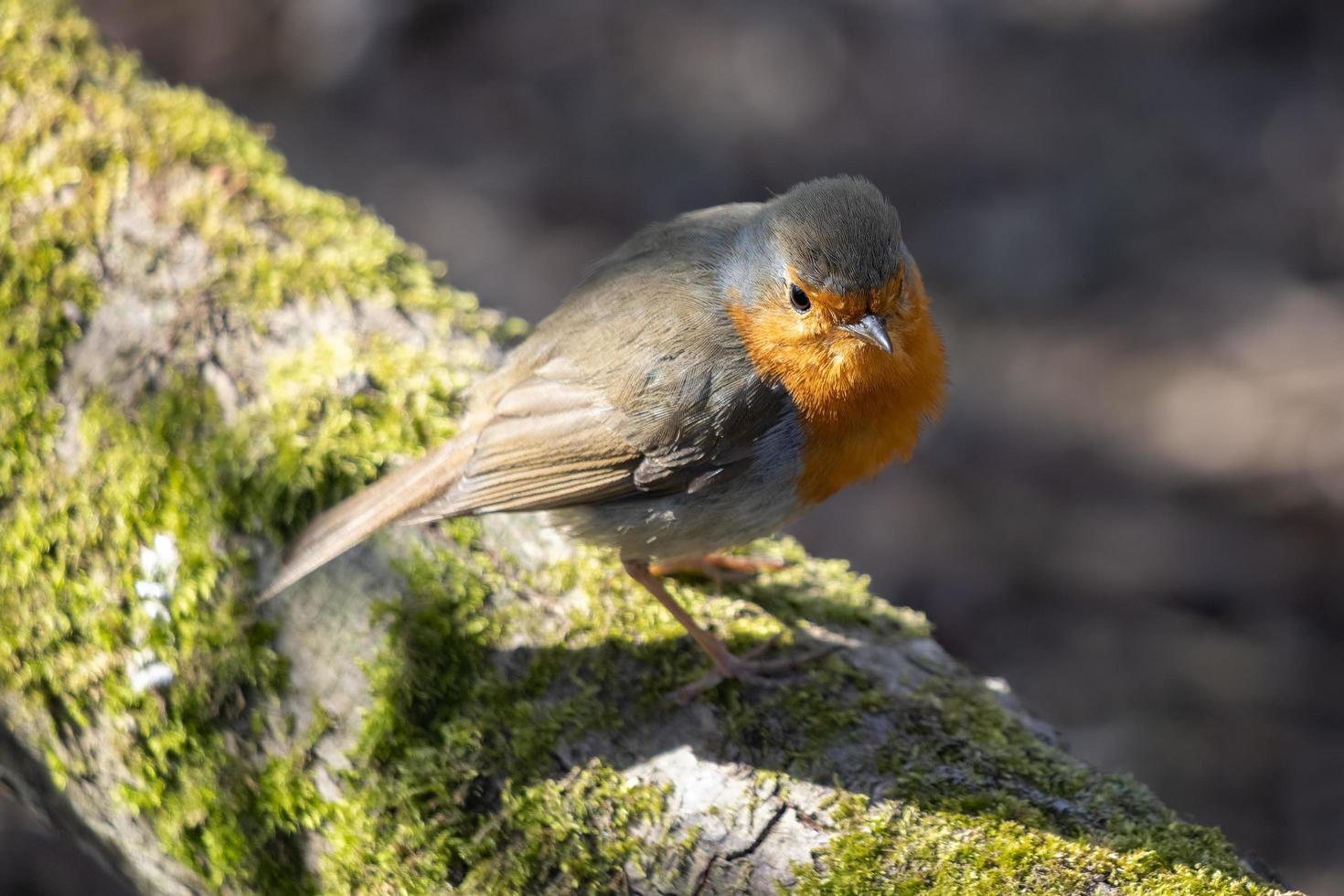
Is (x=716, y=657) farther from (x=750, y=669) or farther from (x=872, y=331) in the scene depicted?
(x=872, y=331)

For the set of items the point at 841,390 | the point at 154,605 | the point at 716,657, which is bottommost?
the point at 154,605

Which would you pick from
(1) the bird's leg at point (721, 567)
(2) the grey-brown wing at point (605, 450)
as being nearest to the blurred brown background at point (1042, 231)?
(1) the bird's leg at point (721, 567)

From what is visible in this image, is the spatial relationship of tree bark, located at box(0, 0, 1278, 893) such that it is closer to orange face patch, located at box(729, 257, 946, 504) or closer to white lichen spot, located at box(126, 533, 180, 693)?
white lichen spot, located at box(126, 533, 180, 693)

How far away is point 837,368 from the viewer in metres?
3.19

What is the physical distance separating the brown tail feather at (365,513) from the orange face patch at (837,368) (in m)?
0.93

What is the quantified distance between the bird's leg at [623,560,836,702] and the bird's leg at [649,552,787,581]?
0.78 ft

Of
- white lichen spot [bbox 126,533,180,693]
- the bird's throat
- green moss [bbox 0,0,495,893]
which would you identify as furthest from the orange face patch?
white lichen spot [bbox 126,533,180,693]

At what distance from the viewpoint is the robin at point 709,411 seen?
3.12m

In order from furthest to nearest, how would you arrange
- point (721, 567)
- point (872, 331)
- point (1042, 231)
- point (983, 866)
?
point (1042, 231)
point (721, 567)
point (872, 331)
point (983, 866)

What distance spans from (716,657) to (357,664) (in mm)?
943

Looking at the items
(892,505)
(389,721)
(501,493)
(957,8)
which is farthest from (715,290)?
(957,8)

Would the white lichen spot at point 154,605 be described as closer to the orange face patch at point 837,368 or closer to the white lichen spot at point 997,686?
the orange face patch at point 837,368

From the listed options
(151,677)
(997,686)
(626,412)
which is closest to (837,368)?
(626,412)

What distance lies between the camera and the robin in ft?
10.2
